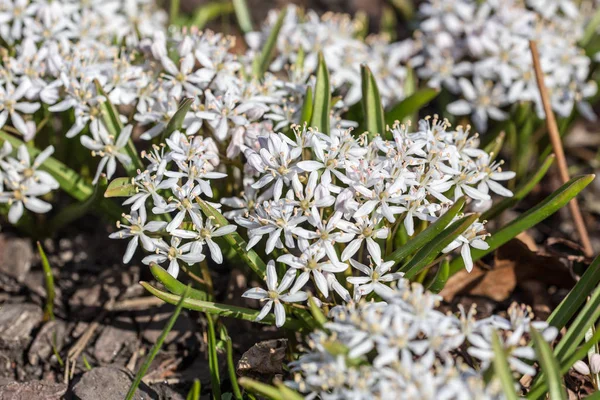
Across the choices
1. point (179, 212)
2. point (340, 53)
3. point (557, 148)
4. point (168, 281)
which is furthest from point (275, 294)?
point (340, 53)

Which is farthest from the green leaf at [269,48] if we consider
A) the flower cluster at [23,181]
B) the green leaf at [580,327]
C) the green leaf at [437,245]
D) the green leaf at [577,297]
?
the green leaf at [580,327]

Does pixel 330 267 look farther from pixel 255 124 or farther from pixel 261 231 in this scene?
pixel 255 124

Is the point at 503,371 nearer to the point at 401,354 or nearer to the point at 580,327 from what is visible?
the point at 401,354

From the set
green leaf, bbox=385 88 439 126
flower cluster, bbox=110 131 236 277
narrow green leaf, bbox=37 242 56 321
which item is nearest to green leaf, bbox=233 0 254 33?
green leaf, bbox=385 88 439 126

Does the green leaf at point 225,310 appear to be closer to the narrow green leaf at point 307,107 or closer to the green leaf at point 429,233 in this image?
the green leaf at point 429,233

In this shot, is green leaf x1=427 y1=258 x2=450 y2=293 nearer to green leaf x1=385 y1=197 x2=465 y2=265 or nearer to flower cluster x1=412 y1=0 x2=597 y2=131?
green leaf x1=385 y1=197 x2=465 y2=265

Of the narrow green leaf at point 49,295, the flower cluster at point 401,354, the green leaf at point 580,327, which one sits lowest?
the narrow green leaf at point 49,295
